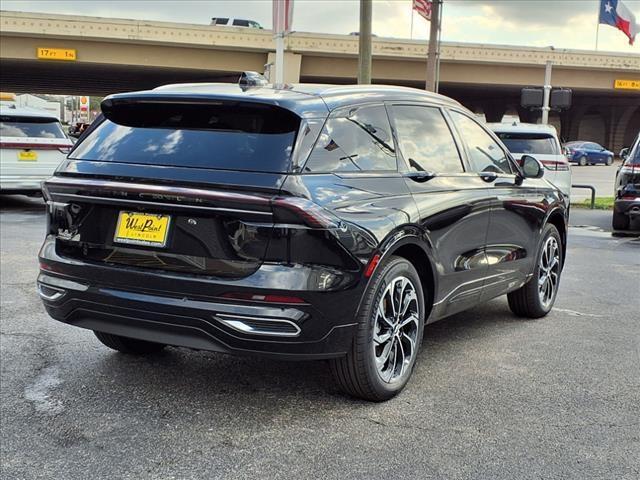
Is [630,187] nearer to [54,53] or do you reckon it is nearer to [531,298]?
[531,298]

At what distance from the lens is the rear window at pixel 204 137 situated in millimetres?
3572

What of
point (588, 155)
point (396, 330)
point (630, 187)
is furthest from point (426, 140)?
point (588, 155)

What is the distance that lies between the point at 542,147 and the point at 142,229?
10.7m

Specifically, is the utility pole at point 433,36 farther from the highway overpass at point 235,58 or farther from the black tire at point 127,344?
the highway overpass at point 235,58

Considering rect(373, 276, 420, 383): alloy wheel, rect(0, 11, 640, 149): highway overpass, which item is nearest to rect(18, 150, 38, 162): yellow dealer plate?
rect(373, 276, 420, 383): alloy wheel

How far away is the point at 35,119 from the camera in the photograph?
42.9 ft

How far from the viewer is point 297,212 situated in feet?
11.1

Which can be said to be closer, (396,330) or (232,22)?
(396,330)

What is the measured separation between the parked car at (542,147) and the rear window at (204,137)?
32.6 ft

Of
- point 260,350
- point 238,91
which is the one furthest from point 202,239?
point 238,91

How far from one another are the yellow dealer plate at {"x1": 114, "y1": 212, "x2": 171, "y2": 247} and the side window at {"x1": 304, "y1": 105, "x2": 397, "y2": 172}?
76 centimetres

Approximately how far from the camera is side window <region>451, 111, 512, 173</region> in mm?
5078

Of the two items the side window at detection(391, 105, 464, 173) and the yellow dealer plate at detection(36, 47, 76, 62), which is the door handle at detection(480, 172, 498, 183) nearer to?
the side window at detection(391, 105, 464, 173)

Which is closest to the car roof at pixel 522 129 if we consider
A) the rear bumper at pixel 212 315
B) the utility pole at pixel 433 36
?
the utility pole at pixel 433 36
